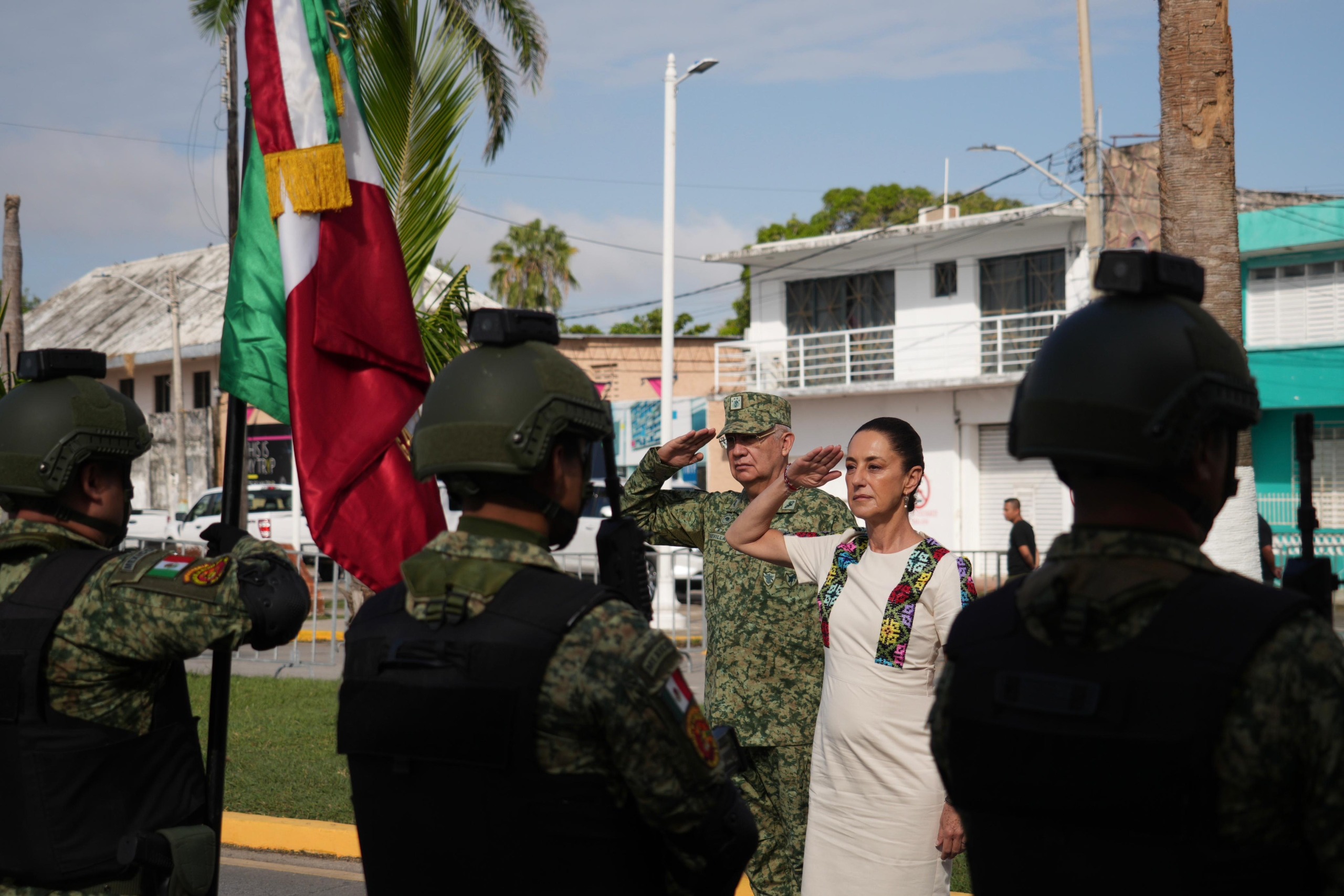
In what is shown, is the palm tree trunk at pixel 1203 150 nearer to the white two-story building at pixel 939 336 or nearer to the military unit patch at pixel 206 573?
the military unit patch at pixel 206 573

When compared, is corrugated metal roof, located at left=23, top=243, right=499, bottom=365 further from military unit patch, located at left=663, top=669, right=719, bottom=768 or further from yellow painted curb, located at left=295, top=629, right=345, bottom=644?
military unit patch, located at left=663, top=669, right=719, bottom=768

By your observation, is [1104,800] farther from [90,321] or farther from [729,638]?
[90,321]

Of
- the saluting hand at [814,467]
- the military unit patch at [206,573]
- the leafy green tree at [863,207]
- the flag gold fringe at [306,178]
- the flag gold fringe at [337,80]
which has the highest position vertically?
the leafy green tree at [863,207]

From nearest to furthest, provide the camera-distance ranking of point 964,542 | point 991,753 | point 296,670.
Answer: point 991,753 < point 296,670 < point 964,542

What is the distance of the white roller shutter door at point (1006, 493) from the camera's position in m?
25.2

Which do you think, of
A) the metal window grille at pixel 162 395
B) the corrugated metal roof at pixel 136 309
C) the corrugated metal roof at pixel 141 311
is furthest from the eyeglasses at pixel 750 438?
the metal window grille at pixel 162 395

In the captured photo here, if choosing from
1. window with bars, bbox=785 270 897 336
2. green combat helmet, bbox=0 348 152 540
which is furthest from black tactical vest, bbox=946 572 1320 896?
window with bars, bbox=785 270 897 336

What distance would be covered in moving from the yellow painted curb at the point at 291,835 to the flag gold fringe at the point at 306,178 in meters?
3.54

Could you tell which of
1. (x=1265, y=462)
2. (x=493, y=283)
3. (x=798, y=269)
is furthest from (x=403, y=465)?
(x=493, y=283)

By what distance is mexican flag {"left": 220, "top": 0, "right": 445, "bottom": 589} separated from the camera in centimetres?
463

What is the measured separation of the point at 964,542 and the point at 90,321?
27.3 metres

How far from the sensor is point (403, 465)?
4820 mm

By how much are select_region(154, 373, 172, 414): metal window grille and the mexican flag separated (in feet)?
103

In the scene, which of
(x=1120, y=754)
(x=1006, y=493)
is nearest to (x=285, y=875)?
(x=1120, y=754)
